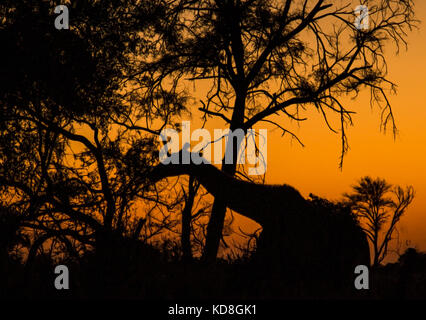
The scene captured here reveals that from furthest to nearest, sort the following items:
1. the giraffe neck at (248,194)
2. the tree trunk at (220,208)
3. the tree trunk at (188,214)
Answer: the tree trunk at (188,214) < the tree trunk at (220,208) < the giraffe neck at (248,194)

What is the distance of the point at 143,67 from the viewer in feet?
54.8

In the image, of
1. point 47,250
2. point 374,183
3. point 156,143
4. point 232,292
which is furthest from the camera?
point 374,183

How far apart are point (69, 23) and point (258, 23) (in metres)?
7.33

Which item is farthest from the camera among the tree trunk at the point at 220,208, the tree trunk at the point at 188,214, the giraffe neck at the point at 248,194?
the tree trunk at the point at 188,214

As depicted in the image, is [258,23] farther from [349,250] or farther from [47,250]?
[47,250]

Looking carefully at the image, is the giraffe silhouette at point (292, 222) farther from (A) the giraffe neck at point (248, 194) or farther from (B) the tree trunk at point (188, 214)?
(B) the tree trunk at point (188, 214)

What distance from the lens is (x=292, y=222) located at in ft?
39.5

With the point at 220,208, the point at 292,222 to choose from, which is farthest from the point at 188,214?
the point at 292,222

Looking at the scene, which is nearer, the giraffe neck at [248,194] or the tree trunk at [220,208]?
the giraffe neck at [248,194]

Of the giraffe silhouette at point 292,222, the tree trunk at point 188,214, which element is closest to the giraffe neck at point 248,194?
the giraffe silhouette at point 292,222

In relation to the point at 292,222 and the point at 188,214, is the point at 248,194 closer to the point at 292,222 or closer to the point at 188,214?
the point at 292,222

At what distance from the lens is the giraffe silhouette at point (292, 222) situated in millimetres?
10922

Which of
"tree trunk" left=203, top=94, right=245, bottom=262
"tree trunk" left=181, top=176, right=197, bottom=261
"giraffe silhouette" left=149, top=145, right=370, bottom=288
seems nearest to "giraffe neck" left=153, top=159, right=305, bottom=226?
"giraffe silhouette" left=149, top=145, right=370, bottom=288
